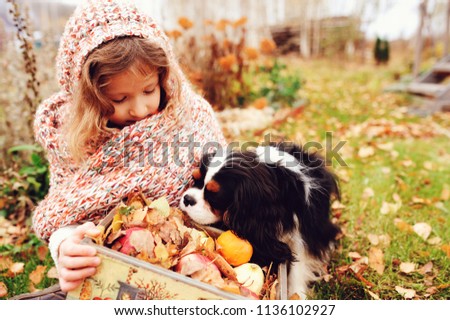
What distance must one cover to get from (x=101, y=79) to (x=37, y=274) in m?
1.17

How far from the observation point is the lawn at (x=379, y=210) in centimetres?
208

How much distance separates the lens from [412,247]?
233 centimetres

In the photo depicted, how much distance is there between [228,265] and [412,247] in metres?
1.34

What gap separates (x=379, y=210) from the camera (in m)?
2.76

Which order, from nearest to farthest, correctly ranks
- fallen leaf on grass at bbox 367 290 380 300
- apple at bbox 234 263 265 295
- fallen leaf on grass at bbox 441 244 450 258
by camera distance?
apple at bbox 234 263 265 295 → fallen leaf on grass at bbox 367 290 380 300 → fallen leaf on grass at bbox 441 244 450 258

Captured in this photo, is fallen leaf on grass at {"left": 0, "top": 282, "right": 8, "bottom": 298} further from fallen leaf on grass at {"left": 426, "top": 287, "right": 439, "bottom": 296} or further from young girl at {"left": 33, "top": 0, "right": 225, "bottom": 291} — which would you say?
fallen leaf on grass at {"left": 426, "top": 287, "right": 439, "bottom": 296}

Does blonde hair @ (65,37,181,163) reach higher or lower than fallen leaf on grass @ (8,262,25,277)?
higher

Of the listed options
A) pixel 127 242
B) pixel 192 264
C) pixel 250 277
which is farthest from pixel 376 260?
pixel 127 242

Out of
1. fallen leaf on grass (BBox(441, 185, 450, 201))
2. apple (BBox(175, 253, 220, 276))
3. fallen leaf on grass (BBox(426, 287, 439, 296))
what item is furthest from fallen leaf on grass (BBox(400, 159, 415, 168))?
apple (BBox(175, 253, 220, 276))

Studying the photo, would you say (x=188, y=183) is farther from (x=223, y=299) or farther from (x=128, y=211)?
(x=223, y=299)

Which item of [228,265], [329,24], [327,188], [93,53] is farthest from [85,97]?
[329,24]

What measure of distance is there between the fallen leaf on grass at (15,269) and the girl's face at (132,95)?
1.03 metres

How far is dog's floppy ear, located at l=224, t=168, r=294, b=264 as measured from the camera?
5.86 feet

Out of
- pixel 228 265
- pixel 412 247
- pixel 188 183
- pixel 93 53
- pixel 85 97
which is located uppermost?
pixel 93 53
